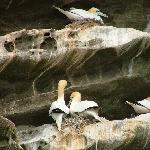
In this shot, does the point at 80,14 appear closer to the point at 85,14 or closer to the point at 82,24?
the point at 85,14

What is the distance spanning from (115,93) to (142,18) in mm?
1973

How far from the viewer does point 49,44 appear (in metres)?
12.1

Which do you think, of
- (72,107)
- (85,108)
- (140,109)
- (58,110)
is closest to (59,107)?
(58,110)

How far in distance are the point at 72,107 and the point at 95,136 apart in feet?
2.97

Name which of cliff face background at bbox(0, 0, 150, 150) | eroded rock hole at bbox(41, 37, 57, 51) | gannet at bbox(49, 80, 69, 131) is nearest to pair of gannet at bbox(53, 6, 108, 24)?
cliff face background at bbox(0, 0, 150, 150)

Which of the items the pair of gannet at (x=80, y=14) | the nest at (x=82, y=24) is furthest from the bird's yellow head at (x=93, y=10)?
the nest at (x=82, y=24)

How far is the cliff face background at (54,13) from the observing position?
1299 centimetres

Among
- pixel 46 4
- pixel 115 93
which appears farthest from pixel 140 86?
pixel 46 4

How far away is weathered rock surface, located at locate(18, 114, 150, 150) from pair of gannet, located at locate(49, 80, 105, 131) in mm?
225

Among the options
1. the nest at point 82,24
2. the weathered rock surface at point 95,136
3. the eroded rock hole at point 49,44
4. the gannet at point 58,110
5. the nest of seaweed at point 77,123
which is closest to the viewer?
the weathered rock surface at point 95,136

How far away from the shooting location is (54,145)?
10945 millimetres

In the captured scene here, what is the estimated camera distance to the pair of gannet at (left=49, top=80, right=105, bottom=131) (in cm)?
1152

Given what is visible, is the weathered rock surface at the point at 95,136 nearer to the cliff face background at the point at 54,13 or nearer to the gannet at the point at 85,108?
the gannet at the point at 85,108

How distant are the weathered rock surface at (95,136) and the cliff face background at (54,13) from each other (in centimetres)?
234
